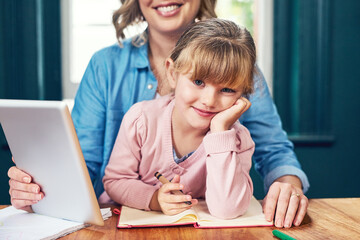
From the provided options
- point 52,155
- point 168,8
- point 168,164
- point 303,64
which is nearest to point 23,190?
point 52,155

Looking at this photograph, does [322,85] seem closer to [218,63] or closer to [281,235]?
[218,63]

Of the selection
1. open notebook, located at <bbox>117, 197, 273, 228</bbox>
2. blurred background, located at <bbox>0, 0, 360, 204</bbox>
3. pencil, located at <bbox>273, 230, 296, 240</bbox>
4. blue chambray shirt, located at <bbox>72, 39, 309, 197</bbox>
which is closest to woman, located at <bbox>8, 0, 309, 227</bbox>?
Result: blue chambray shirt, located at <bbox>72, 39, 309, 197</bbox>

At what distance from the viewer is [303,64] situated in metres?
Answer: 2.82

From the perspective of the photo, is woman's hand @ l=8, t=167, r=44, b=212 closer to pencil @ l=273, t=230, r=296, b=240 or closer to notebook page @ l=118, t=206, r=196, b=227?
notebook page @ l=118, t=206, r=196, b=227

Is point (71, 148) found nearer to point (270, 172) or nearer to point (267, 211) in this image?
point (267, 211)

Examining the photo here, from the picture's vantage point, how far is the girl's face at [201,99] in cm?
116

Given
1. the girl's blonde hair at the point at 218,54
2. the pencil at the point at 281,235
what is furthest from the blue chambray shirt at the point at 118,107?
the pencil at the point at 281,235

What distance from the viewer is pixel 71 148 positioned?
90 cm

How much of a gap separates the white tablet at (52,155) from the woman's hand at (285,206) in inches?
15.8

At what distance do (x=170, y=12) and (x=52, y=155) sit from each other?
735 millimetres

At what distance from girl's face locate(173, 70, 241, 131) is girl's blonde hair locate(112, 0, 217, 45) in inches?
18.8

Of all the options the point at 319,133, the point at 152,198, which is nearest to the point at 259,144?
the point at 152,198

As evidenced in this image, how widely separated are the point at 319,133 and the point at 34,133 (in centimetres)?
226

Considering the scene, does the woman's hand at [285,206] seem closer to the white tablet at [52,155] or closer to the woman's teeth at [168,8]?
the white tablet at [52,155]
